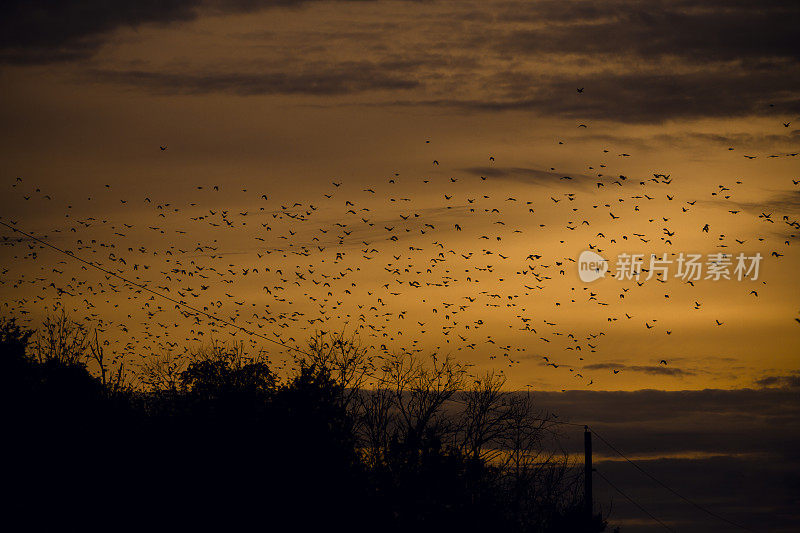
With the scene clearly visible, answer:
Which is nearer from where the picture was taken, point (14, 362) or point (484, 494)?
point (484, 494)

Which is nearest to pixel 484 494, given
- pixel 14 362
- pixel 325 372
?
pixel 325 372

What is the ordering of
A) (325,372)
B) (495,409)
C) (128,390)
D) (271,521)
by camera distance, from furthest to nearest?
1. (128,390)
2. (495,409)
3. (325,372)
4. (271,521)

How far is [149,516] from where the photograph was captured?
119 ft

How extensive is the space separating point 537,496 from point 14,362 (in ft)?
101

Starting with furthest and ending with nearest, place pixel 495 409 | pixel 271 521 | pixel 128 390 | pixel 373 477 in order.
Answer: pixel 128 390
pixel 495 409
pixel 373 477
pixel 271 521

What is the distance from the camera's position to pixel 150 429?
40.3 metres

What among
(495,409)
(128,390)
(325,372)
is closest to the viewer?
(325,372)

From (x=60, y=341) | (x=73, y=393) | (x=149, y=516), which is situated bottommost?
(x=149, y=516)

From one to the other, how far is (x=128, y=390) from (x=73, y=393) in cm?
351

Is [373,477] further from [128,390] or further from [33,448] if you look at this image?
[128,390]

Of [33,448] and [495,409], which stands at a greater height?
[495,409]

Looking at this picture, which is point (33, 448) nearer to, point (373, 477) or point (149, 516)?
point (149, 516)

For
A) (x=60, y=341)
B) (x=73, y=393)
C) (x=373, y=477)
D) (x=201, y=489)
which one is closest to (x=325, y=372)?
(x=373, y=477)

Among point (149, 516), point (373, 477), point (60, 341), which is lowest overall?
point (149, 516)
